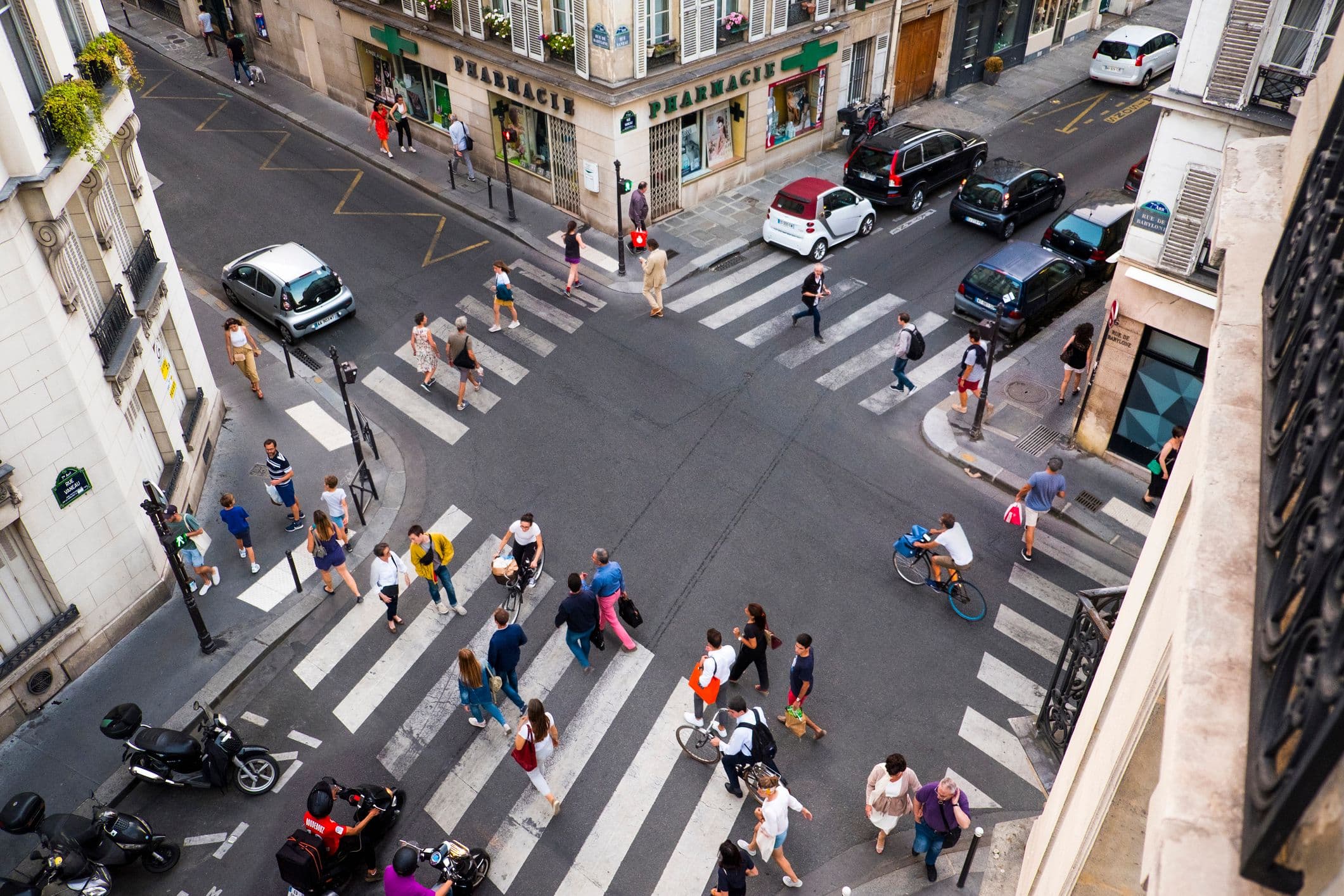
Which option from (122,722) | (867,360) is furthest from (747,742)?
(867,360)

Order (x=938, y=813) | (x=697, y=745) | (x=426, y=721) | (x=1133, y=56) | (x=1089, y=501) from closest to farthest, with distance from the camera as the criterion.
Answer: (x=938, y=813)
(x=697, y=745)
(x=426, y=721)
(x=1089, y=501)
(x=1133, y=56)

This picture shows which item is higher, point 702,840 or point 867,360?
point 867,360

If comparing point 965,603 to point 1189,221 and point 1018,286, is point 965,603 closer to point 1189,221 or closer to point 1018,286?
point 1189,221

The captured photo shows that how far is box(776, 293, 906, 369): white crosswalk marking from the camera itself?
20.0 m

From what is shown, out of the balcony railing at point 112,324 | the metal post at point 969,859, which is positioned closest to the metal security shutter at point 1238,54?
the metal post at point 969,859

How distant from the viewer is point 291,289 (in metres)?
20.0

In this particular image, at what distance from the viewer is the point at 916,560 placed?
49.0 ft

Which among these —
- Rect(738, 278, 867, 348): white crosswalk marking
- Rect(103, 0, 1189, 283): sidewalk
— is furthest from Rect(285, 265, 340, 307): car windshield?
Rect(738, 278, 867, 348): white crosswalk marking

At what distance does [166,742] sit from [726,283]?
1488cm

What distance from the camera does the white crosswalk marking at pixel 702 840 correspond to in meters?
11.2

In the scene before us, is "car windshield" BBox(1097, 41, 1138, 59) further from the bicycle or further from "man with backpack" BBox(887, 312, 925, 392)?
the bicycle

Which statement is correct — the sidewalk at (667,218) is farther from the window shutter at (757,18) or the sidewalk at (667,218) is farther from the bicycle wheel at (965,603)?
the bicycle wheel at (965,603)

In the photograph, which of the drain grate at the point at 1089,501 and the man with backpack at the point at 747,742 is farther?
the drain grate at the point at 1089,501

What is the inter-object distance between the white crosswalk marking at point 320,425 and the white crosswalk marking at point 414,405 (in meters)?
1.12
